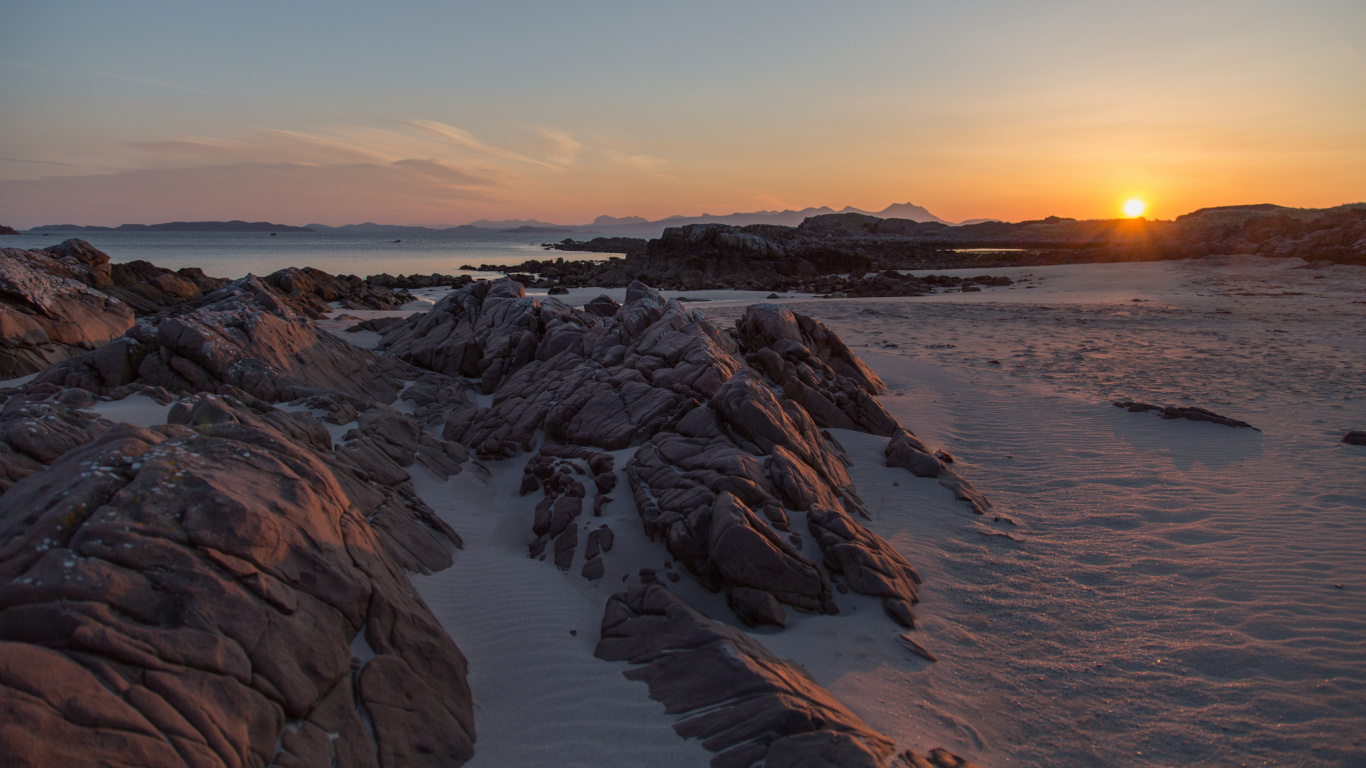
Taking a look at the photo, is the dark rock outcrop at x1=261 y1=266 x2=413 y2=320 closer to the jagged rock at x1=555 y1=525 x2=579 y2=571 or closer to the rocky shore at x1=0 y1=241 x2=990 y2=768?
the rocky shore at x1=0 y1=241 x2=990 y2=768

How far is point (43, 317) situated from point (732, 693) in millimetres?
13579

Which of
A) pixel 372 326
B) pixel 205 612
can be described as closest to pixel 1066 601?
pixel 205 612

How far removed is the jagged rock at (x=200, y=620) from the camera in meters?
2.64

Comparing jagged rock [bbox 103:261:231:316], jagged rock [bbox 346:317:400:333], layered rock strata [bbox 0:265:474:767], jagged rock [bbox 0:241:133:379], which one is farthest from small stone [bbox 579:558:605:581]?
jagged rock [bbox 103:261:231:316]

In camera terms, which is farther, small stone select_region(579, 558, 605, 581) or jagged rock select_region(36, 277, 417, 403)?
jagged rock select_region(36, 277, 417, 403)

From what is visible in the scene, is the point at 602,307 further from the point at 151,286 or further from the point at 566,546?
the point at 151,286

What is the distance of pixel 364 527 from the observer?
4.81 meters

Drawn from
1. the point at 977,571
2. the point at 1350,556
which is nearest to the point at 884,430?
the point at 977,571

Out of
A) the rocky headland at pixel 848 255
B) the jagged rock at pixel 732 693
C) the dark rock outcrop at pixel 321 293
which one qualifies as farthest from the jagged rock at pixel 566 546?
the rocky headland at pixel 848 255

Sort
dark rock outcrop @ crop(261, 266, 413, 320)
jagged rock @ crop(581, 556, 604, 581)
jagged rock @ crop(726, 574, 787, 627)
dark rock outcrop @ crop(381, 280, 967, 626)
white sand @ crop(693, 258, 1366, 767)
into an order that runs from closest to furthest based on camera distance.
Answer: white sand @ crop(693, 258, 1366, 767) < jagged rock @ crop(726, 574, 787, 627) < dark rock outcrop @ crop(381, 280, 967, 626) < jagged rock @ crop(581, 556, 604, 581) < dark rock outcrop @ crop(261, 266, 413, 320)

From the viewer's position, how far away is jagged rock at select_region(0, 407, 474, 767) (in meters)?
2.64

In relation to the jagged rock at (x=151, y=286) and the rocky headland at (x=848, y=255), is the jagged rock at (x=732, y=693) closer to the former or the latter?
the jagged rock at (x=151, y=286)

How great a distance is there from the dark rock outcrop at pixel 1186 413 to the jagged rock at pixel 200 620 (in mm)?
11362

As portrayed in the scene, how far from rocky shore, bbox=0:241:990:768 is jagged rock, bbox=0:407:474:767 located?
0.01 m
